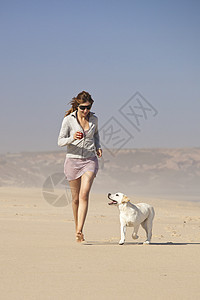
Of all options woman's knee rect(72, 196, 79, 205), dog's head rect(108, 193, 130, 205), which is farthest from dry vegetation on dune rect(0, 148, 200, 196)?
dog's head rect(108, 193, 130, 205)

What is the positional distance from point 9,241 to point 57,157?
121ft

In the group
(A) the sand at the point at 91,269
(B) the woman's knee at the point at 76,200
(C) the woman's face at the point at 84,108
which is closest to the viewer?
(A) the sand at the point at 91,269

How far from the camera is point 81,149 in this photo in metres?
6.87

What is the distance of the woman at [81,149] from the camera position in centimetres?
682

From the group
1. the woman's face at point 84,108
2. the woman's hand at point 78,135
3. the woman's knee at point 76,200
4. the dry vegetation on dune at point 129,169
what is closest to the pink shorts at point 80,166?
the woman's knee at point 76,200

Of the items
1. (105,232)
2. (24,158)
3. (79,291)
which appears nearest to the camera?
(79,291)

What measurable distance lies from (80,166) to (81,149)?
0.22 m

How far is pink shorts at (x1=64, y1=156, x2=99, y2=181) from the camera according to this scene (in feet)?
22.6

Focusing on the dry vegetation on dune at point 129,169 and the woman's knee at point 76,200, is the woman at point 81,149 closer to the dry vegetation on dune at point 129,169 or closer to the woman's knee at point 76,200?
the woman's knee at point 76,200

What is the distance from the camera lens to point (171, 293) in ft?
12.8

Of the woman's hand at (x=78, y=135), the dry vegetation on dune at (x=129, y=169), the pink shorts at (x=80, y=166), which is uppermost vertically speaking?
Answer: the woman's hand at (x=78, y=135)

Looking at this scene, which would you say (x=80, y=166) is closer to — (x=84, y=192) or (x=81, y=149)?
(x=81, y=149)

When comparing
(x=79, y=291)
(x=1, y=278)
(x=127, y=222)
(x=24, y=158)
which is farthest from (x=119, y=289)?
(x=24, y=158)

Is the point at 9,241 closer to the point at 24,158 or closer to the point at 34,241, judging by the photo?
the point at 34,241
